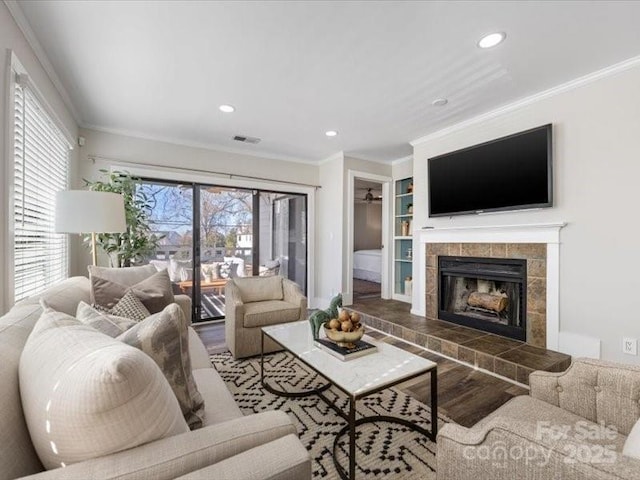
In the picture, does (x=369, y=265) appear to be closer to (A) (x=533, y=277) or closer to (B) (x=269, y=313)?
(A) (x=533, y=277)

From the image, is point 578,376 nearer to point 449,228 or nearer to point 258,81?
point 449,228

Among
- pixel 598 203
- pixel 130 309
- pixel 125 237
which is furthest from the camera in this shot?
pixel 125 237

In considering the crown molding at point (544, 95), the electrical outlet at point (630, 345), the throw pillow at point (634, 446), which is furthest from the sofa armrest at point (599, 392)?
the crown molding at point (544, 95)

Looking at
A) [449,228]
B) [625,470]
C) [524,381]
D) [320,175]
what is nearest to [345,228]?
[320,175]

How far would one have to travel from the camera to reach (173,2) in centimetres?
177

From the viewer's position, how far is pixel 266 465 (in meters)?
0.74

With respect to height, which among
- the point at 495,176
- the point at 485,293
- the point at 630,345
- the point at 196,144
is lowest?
the point at 630,345

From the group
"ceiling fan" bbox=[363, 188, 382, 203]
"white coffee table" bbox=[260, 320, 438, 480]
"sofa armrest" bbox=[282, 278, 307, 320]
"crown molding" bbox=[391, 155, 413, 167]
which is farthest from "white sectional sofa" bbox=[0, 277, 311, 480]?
"ceiling fan" bbox=[363, 188, 382, 203]

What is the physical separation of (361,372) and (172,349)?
982 millimetres

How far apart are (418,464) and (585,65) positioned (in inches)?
122

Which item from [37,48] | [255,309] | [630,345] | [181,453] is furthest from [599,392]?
[37,48]

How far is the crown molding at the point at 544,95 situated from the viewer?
7.86 ft

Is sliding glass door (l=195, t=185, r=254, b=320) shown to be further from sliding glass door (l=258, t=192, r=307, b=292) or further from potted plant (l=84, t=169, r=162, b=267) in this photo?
potted plant (l=84, t=169, r=162, b=267)

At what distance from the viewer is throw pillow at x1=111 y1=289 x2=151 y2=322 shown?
5.85 ft
